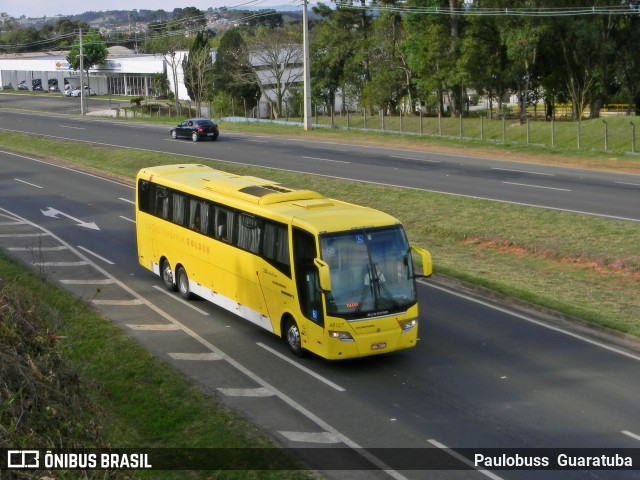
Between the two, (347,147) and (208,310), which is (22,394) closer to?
(208,310)

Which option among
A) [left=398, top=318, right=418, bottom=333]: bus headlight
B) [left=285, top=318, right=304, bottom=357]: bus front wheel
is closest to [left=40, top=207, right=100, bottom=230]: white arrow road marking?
[left=285, top=318, right=304, bottom=357]: bus front wheel

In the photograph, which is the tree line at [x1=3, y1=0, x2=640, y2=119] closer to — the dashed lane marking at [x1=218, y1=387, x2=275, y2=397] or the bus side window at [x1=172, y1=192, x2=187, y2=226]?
the bus side window at [x1=172, y1=192, x2=187, y2=226]

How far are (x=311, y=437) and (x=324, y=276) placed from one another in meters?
3.07

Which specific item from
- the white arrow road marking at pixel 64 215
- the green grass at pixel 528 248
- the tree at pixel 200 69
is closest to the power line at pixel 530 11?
the green grass at pixel 528 248

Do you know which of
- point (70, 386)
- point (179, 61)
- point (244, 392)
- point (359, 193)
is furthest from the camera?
point (179, 61)

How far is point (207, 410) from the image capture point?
1414cm

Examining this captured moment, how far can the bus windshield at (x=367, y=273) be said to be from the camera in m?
15.7

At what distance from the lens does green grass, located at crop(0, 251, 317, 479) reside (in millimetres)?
10609

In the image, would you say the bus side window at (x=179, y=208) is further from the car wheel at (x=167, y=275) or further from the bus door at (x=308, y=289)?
the bus door at (x=308, y=289)

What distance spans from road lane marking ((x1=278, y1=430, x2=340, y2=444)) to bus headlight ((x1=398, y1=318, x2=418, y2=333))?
10.8 ft

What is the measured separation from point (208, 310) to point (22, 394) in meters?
9.82

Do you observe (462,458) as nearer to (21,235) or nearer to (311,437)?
(311,437)

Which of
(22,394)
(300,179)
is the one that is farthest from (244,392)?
(300,179)

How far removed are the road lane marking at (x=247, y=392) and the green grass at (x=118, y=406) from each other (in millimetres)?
435
